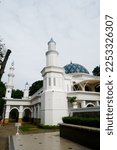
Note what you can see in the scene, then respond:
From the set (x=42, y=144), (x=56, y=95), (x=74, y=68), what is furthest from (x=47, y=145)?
(x=74, y=68)

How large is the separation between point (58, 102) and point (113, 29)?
22006 mm

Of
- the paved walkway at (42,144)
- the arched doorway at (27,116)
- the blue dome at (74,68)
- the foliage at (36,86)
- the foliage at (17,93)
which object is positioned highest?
the blue dome at (74,68)

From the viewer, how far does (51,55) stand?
90.0ft

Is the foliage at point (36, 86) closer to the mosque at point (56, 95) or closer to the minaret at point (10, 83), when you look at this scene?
the minaret at point (10, 83)

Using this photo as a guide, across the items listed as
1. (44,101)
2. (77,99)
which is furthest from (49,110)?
(77,99)

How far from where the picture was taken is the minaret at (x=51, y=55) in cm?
2720

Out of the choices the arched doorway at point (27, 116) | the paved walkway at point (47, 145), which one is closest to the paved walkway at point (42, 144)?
the paved walkway at point (47, 145)

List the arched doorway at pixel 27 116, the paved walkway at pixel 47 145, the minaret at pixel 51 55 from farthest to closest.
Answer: the arched doorway at pixel 27 116 → the minaret at pixel 51 55 → the paved walkway at pixel 47 145

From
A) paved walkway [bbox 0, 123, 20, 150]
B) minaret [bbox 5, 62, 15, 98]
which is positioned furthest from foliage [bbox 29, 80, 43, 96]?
paved walkway [bbox 0, 123, 20, 150]

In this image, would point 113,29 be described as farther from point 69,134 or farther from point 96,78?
point 96,78

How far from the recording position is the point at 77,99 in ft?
89.5

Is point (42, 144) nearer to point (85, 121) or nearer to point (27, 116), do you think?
point (85, 121)

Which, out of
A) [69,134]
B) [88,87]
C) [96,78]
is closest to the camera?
[69,134]

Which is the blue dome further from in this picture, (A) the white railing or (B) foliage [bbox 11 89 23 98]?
(B) foliage [bbox 11 89 23 98]
